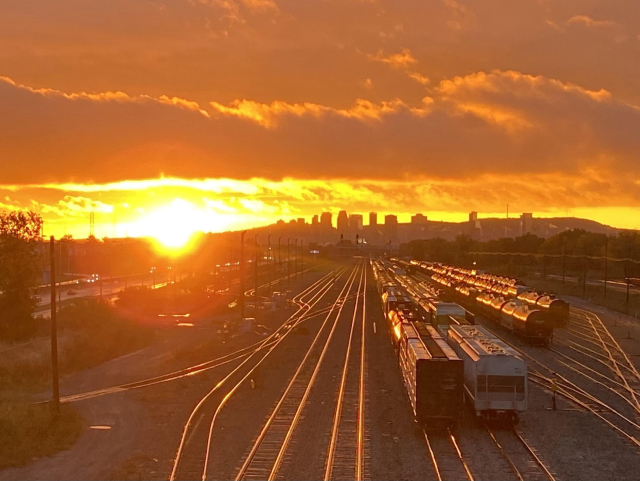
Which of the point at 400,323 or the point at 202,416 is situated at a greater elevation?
the point at 400,323

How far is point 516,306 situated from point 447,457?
1327 inches

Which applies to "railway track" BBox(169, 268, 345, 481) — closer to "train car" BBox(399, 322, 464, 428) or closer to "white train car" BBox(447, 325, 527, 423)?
"train car" BBox(399, 322, 464, 428)

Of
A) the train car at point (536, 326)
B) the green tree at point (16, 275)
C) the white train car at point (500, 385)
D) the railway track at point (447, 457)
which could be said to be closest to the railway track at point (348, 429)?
the railway track at point (447, 457)

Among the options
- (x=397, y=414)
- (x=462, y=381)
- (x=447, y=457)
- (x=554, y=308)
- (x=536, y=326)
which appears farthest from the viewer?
Result: (x=554, y=308)

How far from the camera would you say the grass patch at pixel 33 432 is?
23711mm

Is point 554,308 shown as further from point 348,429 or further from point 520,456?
point 520,456

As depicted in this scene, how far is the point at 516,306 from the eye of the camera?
55.0m

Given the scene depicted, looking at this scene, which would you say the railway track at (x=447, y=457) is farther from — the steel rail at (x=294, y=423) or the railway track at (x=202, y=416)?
the railway track at (x=202, y=416)

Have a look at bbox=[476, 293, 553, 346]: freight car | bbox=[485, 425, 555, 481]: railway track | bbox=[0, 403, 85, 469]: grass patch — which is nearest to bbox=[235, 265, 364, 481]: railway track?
bbox=[0, 403, 85, 469]: grass patch

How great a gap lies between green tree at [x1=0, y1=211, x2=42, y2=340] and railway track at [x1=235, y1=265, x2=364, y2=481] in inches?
1041

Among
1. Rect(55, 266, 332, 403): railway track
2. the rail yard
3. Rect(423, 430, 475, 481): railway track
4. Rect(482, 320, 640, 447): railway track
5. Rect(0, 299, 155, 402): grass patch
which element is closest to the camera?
Rect(423, 430, 475, 481): railway track

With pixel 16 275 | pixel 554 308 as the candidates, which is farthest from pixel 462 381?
pixel 16 275

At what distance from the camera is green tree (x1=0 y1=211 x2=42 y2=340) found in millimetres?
57750

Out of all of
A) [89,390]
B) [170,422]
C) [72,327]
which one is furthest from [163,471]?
[72,327]
